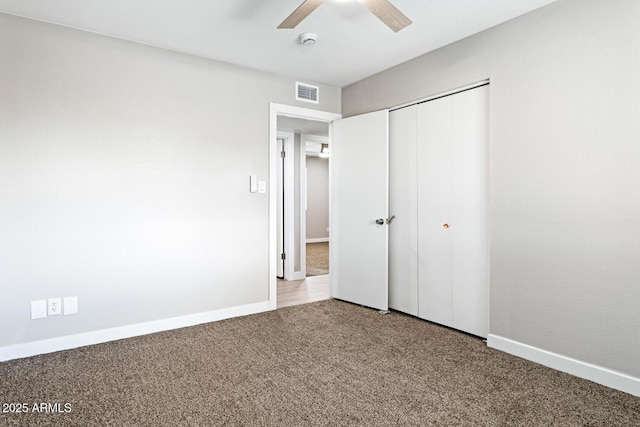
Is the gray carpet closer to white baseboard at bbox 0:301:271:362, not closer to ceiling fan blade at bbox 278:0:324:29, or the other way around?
white baseboard at bbox 0:301:271:362

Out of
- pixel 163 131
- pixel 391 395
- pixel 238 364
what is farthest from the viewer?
pixel 163 131

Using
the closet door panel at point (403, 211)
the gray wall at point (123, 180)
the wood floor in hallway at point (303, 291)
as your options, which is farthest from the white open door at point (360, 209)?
the gray wall at point (123, 180)

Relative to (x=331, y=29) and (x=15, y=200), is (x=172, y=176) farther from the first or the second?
(x=331, y=29)

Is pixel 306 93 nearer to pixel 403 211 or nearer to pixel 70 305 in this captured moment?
pixel 403 211

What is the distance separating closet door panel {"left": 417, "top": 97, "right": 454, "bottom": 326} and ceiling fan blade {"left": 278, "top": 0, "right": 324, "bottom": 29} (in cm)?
154

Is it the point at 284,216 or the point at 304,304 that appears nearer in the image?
the point at 304,304

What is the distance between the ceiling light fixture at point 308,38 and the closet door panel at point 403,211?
1.12 meters

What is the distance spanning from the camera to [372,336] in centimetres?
293

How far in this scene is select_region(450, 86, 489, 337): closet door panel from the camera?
9.34 ft

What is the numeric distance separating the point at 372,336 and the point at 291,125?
309cm

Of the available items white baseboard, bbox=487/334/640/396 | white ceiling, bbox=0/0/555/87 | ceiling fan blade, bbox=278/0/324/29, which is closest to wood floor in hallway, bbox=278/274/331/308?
white baseboard, bbox=487/334/640/396

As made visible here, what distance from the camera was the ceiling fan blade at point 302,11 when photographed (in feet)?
6.51

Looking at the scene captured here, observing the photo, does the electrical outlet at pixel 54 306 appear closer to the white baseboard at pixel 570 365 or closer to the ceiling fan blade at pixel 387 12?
the ceiling fan blade at pixel 387 12

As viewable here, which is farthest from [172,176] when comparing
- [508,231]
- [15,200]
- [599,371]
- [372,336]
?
[599,371]
